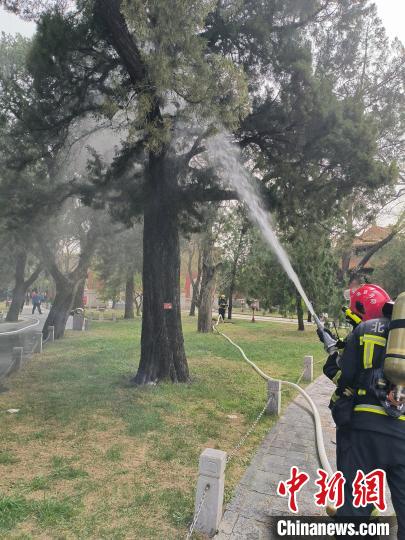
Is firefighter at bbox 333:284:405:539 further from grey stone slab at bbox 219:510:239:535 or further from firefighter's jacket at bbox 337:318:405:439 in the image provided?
grey stone slab at bbox 219:510:239:535

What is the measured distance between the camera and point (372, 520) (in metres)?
3.33

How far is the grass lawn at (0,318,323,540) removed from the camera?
3.65 m

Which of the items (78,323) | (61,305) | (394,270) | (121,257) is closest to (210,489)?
(61,305)

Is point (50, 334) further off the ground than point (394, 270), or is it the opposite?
point (394, 270)

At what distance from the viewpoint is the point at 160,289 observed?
8.40m

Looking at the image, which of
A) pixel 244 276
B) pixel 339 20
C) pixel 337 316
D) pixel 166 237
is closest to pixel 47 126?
pixel 166 237

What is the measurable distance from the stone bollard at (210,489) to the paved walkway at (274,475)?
0.15 m

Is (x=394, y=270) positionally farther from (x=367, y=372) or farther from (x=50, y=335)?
(x=367, y=372)

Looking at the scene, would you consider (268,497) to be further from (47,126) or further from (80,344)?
(80,344)

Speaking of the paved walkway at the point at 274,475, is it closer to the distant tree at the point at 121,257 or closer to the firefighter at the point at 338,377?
the firefighter at the point at 338,377

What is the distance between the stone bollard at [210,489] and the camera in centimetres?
330

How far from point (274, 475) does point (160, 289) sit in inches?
178

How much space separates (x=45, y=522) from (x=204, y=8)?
6751 mm

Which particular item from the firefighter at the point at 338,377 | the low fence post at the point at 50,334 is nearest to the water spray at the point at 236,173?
the firefighter at the point at 338,377
